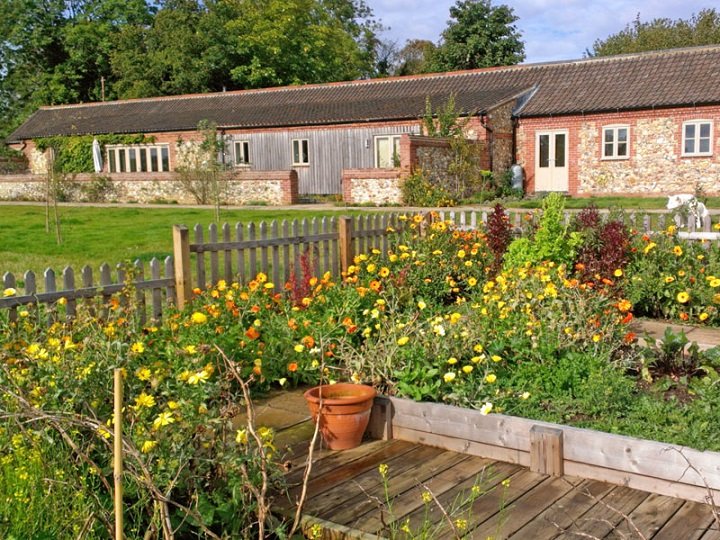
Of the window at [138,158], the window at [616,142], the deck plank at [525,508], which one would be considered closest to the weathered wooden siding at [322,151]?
the window at [138,158]

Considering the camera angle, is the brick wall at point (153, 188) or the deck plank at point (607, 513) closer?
the deck plank at point (607, 513)

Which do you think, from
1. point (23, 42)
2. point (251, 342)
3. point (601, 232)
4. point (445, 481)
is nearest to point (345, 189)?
point (601, 232)

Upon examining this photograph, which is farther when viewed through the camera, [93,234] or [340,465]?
[93,234]

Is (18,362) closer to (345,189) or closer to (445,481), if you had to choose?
(445,481)

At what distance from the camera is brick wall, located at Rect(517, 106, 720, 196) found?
23.5 m

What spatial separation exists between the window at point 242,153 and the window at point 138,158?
3263mm

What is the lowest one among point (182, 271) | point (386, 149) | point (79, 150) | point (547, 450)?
point (547, 450)

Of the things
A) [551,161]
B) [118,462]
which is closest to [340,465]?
[118,462]

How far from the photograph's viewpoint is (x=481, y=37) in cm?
4375

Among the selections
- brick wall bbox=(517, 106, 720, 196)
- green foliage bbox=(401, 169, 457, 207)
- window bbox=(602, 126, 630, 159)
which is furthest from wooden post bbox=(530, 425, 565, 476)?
window bbox=(602, 126, 630, 159)

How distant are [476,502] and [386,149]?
2455 cm

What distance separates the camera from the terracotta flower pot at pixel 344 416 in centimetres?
425

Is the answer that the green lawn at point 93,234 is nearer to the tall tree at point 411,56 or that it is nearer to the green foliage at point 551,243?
the green foliage at point 551,243

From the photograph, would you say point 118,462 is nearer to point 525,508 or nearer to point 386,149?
point 525,508
